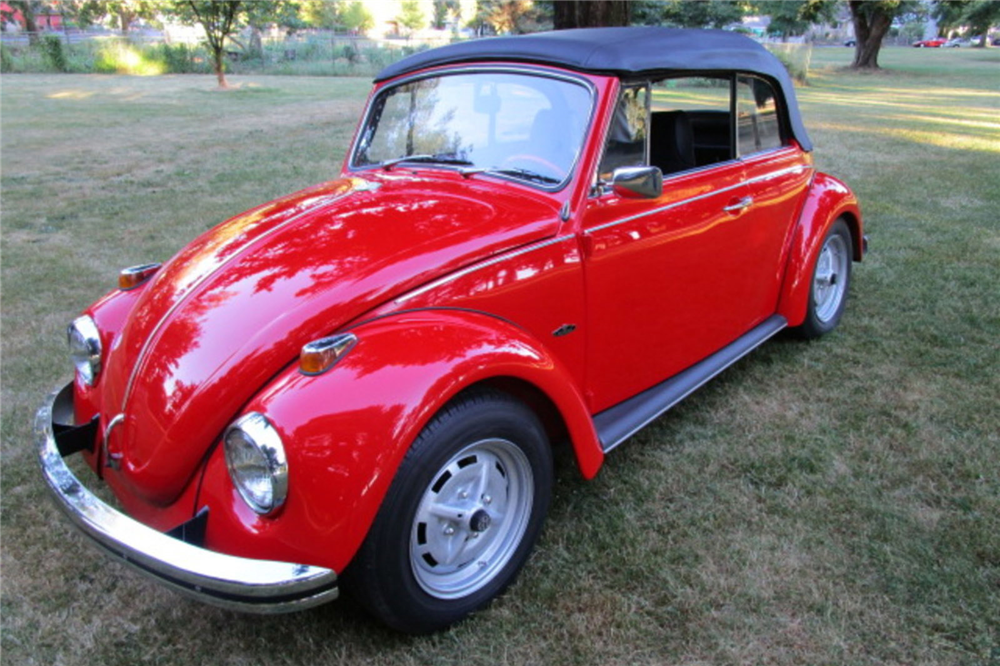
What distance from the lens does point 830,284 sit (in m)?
4.50

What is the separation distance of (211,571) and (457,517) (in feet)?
2.40

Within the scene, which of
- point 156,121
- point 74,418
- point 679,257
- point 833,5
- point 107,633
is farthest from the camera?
point 833,5

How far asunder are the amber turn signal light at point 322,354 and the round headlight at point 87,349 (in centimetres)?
111

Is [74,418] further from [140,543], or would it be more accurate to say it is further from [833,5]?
[833,5]

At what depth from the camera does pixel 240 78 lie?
89.1 ft

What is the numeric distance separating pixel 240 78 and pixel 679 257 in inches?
1099

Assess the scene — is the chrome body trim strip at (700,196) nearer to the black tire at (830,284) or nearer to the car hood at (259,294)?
the car hood at (259,294)

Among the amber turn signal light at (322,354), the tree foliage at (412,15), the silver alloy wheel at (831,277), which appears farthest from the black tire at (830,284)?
the tree foliage at (412,15)

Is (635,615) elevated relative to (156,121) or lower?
lower

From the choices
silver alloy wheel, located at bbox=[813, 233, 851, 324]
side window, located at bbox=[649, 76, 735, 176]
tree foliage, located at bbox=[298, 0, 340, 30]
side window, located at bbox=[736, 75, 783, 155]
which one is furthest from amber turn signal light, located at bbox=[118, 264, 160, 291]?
tree foliage, located at bbox=[298, 0, 340, 30]

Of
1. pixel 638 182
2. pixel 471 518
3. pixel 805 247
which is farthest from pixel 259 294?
pixel 805 247

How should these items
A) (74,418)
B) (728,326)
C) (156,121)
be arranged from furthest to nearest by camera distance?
(156,121) < (728,326) < (74,418)

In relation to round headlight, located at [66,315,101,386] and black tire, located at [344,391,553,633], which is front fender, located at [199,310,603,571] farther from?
round headlight, located at [66,315,101,386]

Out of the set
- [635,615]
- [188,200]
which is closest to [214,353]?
[635,615]
